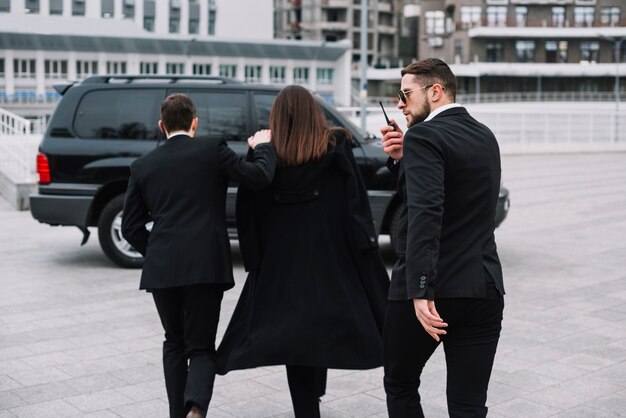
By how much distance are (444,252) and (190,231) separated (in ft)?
4.87

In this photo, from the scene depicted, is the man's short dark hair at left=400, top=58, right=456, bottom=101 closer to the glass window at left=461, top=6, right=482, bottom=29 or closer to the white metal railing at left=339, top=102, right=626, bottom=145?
the white metal railing at left=339, top=102, right=626, bottom=145

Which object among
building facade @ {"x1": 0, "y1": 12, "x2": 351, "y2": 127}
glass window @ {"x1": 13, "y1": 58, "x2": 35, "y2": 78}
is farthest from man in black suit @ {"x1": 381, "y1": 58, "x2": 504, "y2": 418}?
glass window @ {"x1": 13, "y1": 58, "x2": 35, "y2": 78}

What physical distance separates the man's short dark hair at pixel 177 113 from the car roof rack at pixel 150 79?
5.42 metres

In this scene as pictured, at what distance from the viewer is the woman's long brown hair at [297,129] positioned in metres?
4.47

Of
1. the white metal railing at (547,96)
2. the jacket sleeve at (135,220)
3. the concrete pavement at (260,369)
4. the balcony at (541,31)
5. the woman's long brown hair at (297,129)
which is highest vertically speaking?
the balcony at (541,31)

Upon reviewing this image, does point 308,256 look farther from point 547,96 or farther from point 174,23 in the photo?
point 174,23

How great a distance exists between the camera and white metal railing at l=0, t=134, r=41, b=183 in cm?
1548

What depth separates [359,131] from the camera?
1004 cm

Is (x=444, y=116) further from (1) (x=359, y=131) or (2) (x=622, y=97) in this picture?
(2) (x=622, y=97)

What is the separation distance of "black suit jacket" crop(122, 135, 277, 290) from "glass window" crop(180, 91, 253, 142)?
514cm

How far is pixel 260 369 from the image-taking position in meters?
6.16

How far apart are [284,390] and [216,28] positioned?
9495cm

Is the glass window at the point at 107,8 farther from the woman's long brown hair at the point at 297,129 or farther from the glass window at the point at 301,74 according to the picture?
the woman's long brown hair at the point at 297,129

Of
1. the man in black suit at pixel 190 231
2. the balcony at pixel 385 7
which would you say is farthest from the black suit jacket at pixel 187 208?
the balcony at pixel 385 7
